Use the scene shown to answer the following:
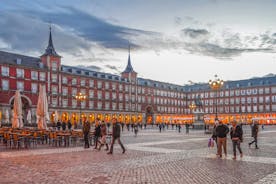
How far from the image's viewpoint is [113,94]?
81125 millimetres

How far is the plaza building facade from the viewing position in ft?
192

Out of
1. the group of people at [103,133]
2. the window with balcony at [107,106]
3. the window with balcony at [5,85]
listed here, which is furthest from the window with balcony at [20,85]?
the group of people at [103,133]

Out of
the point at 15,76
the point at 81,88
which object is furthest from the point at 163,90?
the point at 15,76

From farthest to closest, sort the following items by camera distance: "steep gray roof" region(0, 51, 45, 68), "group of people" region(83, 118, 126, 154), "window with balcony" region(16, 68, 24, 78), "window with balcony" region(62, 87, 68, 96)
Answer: "window with balcony" region(62, 87, 68, 96) < "window with balcony" region(16, 68, 24, 78) < "steep gray roof" region(0, 51, 45, 68) < "group of people" region(83, 118, 126, 154)

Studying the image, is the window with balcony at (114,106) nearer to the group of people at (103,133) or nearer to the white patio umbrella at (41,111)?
the white patio umbrella at (41,111)

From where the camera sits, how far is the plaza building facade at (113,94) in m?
58.4

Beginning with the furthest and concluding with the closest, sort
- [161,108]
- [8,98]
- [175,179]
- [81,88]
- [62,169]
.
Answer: [161,108]
[81,88]
[8,98]
[62,169]
[175,179]

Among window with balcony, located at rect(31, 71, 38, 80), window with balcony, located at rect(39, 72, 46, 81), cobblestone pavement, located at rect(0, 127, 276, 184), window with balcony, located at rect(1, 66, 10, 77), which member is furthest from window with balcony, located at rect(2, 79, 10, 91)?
cobblestone pavement, located at rect(0, 127, 276, 184)

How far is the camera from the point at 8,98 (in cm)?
5522

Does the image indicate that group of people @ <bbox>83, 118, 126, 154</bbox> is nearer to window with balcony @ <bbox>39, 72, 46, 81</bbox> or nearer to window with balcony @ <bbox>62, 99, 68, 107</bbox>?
window with balcony @ <bbox>39, 72, 46, 81</bbox>

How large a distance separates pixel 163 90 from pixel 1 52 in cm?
5571

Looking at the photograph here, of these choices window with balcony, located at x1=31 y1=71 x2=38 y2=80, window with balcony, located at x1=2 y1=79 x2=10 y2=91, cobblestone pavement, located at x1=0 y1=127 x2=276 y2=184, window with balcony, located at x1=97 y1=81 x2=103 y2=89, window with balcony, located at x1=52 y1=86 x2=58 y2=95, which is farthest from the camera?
window with balcony, located at x1=97 y1=81 x2=103 y2=89

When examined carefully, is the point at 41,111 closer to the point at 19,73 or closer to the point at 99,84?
the point at 19,73

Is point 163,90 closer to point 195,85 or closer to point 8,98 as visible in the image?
point 195,85
